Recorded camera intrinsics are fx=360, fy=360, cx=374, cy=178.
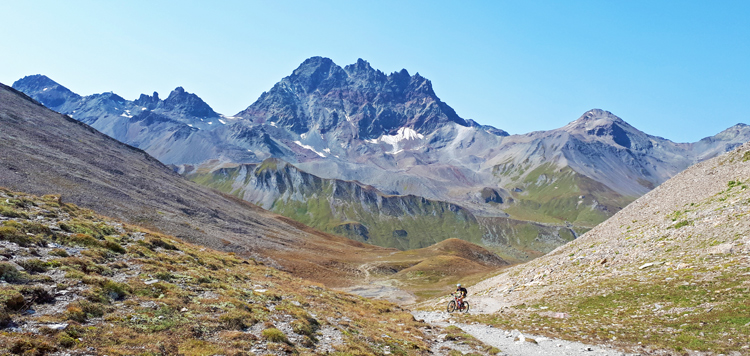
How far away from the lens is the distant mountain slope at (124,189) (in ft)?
250

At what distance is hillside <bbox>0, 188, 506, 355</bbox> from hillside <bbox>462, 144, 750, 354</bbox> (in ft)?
28.4

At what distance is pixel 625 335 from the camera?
21062 mm

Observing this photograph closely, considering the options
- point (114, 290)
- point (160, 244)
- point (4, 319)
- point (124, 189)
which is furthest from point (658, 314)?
point (124, 189)

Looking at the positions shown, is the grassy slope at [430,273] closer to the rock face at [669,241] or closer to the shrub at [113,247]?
the rock face at [669,241]

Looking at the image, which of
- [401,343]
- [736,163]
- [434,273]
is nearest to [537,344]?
[401,343]

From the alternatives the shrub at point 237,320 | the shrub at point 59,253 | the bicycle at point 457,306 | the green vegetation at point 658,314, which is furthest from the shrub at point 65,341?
the bicycle at point 457,306

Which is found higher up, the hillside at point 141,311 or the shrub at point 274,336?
the shrub at point 274,336

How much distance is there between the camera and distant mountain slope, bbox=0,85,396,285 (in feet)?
250

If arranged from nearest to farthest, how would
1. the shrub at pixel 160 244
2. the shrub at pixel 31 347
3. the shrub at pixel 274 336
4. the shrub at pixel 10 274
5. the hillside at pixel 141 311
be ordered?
the shrub at pixel 31 347
the hillside at pixel 141 311
the shrub at pixel 10 274
the shrub at pixel 274 336
the shrub at pixel 160 244

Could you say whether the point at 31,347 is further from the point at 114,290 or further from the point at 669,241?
the point at 669,241

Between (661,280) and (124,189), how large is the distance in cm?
10987

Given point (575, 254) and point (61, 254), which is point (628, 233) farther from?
point (61, 254)

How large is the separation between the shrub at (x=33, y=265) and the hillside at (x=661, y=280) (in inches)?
1157

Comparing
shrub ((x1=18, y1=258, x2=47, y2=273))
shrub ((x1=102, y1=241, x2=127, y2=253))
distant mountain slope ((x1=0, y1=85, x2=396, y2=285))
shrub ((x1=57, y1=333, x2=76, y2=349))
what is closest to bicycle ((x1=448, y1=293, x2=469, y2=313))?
shrub ((x1=102, y1=241, x2=127, y2=253))
